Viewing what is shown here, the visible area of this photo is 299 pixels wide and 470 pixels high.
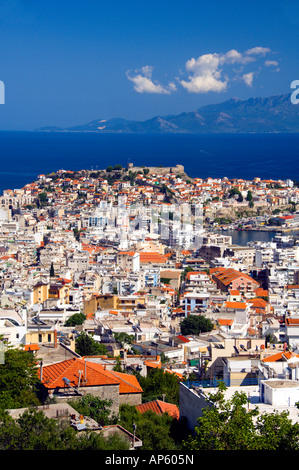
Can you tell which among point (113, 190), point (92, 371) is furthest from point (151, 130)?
point (92, 371)

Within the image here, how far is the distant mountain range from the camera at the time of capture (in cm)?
8981

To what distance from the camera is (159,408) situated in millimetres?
3939

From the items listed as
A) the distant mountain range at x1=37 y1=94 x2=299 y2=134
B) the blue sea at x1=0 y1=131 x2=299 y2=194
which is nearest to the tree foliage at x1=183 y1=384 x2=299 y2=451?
the blue sea at x1=0 y1=131 x2=299 y2=194

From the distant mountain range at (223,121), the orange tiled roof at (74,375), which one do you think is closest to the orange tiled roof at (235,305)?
the orange tiled roof at (74,375)

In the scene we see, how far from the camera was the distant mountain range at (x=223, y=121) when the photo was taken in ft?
295

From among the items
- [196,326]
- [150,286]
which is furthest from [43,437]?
[150,286]

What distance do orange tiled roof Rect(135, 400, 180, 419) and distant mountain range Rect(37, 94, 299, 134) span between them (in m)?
84.2

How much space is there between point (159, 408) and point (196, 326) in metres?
4.62

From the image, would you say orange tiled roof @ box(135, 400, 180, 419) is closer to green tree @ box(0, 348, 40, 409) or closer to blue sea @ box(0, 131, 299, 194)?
green tree @ box(0, 348, 40, 409)

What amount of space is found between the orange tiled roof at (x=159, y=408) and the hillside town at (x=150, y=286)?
13 mm

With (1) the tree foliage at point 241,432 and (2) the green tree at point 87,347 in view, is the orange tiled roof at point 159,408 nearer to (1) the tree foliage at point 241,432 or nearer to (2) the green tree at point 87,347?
(1) the tree foliage at point 241,432

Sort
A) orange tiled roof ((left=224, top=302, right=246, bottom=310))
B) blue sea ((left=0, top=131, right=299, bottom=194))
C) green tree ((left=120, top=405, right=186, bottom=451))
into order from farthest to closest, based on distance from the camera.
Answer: blue sea ((left=0, top=131, right=299, bottom=194))
orange tiled roof ((left=224, top=302, right=246, bottom=310))
green tree ((left=120, top=405, right=186, bottom=451))

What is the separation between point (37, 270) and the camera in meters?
12.8
